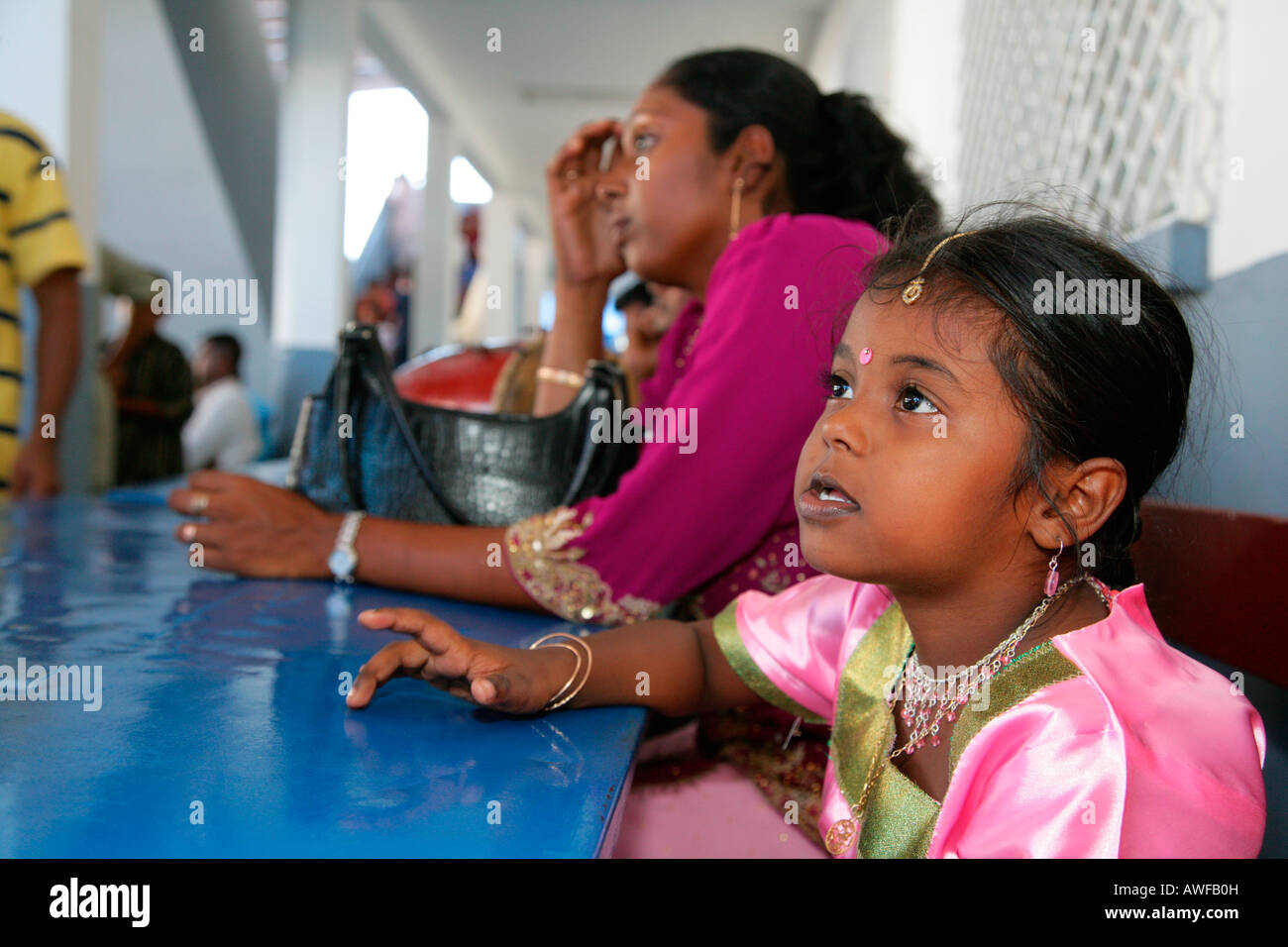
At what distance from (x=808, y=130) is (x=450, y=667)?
3.34 ft

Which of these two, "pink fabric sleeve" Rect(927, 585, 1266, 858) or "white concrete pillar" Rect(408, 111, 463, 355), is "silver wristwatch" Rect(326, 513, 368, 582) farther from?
"white concrete pillar" Rect(408, 111, 463, 355)

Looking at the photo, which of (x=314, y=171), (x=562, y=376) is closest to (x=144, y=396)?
(x=314, y=171)

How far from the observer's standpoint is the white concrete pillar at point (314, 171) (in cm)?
572

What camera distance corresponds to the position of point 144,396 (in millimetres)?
4492

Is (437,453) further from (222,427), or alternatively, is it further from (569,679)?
(222,427)

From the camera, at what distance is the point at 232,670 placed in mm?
838

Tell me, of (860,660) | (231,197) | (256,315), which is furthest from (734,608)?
(256,315)

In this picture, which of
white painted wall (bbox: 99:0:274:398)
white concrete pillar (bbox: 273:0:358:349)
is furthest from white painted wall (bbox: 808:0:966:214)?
white painted wall (bbox: 99:0:274:398)

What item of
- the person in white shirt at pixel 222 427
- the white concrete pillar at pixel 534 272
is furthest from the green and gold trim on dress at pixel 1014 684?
the white concrete pillar at pixel 534 272

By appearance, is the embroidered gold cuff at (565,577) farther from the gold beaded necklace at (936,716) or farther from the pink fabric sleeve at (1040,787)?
the pink fabric sleeve at (1040,787)

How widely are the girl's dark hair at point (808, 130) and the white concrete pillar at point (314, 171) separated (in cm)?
467

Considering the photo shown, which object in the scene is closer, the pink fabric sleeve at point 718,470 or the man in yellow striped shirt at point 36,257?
the pink fabric sleeve at point 718,470
